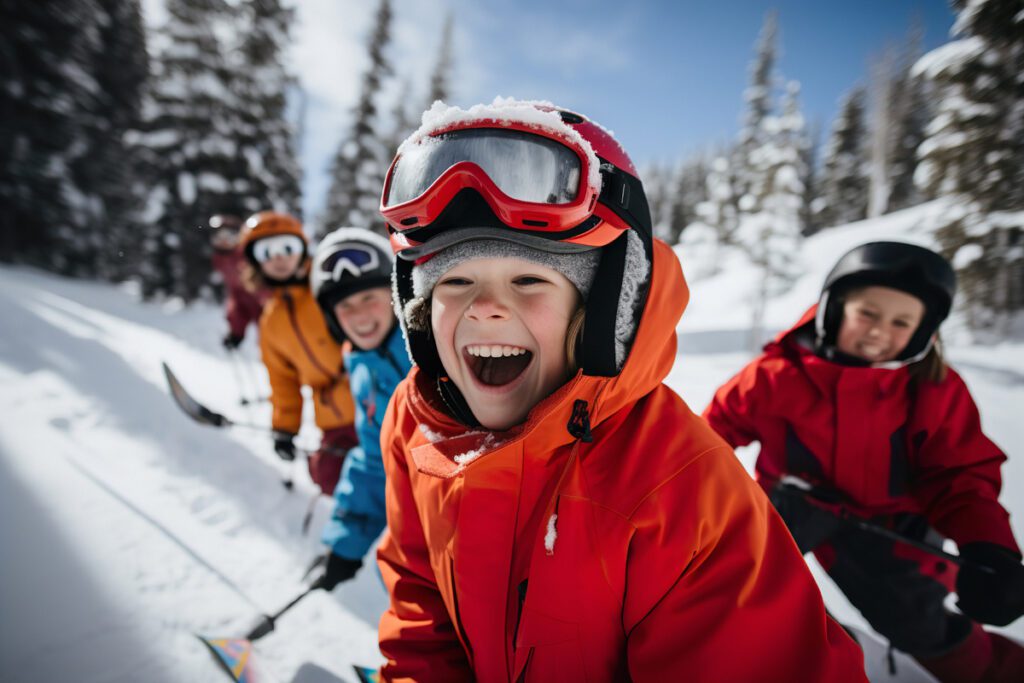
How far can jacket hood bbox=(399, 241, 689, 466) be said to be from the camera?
4.57 ft

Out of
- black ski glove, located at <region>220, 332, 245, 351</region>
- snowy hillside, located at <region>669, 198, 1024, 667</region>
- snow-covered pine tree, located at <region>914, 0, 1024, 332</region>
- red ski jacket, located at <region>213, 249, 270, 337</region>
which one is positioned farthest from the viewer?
snow-covered pine tree, located at <region>914, 0, 1024, 332</region>

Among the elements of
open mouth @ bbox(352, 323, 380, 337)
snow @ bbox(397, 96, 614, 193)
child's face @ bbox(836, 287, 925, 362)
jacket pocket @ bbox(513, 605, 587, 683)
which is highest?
snow @ bbox(397, 96, 614, 193)

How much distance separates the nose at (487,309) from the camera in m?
1.48

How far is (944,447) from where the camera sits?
2.37 m

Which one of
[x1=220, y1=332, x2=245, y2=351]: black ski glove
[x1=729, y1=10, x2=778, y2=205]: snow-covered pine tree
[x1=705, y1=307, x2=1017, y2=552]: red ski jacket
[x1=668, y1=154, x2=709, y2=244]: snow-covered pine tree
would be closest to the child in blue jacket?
[x1=705, y1=307, x2=1017, y2=552]: red ski jacket

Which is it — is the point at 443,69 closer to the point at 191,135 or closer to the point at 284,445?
the point at 191,135

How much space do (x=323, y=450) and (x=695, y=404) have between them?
6430 mm

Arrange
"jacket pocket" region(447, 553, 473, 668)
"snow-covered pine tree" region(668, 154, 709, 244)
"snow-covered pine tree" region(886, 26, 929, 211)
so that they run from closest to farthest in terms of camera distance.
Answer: "jacket pocket" region(447, 553, 473, 668) → "snow-covered pine tree" region(886, 26, 929, 211) → "snow-covered pine tree" region(668, 154, 709, 244)

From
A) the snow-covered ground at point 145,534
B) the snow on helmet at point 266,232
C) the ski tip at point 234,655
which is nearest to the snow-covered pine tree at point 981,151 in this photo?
the snow-covered ground at point 145,534

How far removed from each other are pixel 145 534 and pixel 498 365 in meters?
3.49

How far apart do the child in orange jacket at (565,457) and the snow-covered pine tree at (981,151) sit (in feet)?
39.3

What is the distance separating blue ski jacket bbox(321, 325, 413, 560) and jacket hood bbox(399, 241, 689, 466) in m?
1.59

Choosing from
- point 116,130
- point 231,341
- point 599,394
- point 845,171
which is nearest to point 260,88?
point 231,341

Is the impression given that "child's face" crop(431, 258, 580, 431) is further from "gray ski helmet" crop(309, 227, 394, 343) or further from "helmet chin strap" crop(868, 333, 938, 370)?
"helmet chin strap" crop(868, 333, 938, 370)
